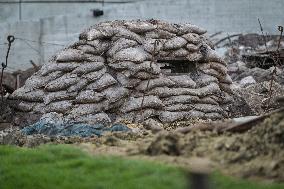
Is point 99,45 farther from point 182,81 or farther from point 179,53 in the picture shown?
point 182,81

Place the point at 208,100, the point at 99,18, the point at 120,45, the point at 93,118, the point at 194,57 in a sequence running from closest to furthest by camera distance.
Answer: the point at 93,118 → the point at 120,45 → the point at 208,100 → the point at 194,57 → the point at 99,18

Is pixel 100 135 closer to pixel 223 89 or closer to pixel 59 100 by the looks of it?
pixel 59 100

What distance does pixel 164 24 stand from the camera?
11945 millimetres

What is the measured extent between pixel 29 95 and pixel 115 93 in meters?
1.68

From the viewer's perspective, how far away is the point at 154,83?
11242 millimetres

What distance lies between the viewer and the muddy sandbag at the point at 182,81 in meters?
11.5

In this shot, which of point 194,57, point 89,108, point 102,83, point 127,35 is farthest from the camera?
point 194,57

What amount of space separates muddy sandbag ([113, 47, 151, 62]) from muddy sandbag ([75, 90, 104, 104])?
0.76m

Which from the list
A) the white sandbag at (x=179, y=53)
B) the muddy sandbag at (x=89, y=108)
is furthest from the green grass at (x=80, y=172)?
the white sandbag at (x=179, y=53)

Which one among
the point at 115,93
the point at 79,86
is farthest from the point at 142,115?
the point at 79,86

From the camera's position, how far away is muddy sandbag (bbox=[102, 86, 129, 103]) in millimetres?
10891

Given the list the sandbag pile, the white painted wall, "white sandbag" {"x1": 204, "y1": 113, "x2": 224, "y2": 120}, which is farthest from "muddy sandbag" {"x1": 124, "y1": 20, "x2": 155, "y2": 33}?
the white painted wall

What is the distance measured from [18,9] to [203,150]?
1426 cm

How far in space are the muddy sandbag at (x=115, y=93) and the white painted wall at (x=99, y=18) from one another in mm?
7873
